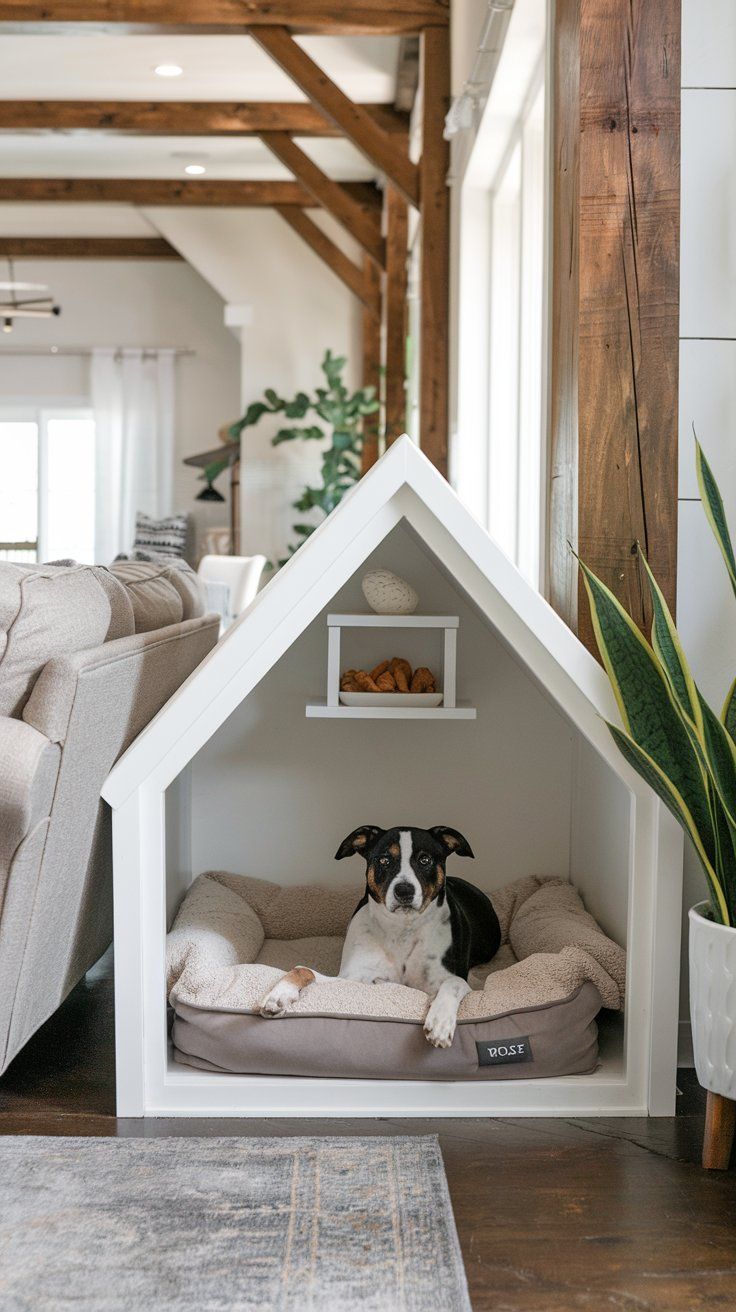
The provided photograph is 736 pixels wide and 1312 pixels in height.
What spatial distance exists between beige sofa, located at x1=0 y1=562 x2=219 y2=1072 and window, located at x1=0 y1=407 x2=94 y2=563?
7.51 m

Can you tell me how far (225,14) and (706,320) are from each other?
3.65 m

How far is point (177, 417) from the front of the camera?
30.8ft

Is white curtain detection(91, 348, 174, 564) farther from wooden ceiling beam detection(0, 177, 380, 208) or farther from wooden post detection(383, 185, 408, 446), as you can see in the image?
wooden post detection(383, 185, 408, 446)

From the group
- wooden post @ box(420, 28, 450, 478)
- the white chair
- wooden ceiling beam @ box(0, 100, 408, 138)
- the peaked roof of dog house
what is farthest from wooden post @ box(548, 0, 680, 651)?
wooden ceiling beam @ box(0, 100, 408, 138)

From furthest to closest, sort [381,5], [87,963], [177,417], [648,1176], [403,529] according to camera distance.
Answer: [177,417], [381,5], [403,529], [87,963], [648,1176]

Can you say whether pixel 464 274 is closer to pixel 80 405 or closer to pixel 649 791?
pixel 649 791

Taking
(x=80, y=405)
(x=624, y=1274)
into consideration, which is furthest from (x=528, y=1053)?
(x=80, y=405)

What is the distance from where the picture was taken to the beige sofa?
1.64 meters

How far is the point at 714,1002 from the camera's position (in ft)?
5.24

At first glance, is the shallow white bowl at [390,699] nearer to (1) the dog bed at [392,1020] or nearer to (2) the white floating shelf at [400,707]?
(2) the white floating shelf at [400,707]

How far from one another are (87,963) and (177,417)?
7.75 metres

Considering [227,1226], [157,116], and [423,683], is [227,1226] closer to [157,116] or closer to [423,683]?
[423,683]

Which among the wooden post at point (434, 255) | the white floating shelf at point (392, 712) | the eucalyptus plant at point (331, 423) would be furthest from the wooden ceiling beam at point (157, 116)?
the white floating shelf at point (392, 712)

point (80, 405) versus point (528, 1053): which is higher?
point (80, 405)
